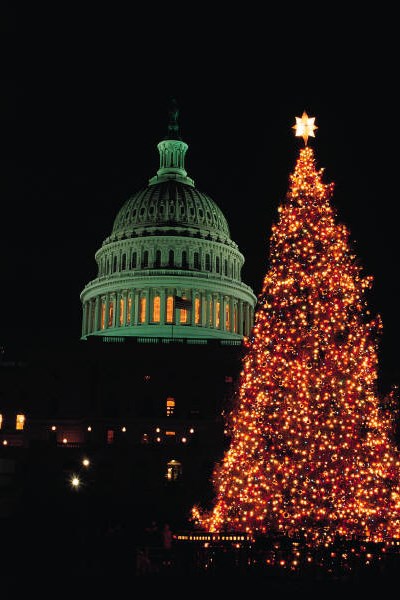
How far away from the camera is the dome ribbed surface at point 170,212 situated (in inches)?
4227

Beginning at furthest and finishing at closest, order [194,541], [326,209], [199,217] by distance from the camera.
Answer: [199,217] < [326,209] < [194,541]

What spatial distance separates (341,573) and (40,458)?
39.0 meters

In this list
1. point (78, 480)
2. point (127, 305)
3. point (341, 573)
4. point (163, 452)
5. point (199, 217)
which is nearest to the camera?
point (341, 573)

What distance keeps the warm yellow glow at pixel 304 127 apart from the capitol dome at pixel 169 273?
66.5 m

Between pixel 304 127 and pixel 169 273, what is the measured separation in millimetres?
72741

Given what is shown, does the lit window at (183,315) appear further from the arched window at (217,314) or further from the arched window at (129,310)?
the arched window at (129,310)

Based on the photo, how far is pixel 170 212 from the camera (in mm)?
108125

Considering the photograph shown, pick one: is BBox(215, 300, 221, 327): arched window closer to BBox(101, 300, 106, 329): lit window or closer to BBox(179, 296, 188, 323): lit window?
BBox(179, 296, 188, 323): lit window

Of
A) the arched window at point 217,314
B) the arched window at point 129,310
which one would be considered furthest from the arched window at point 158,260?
the arched window at point 217,314

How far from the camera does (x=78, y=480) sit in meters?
53.7

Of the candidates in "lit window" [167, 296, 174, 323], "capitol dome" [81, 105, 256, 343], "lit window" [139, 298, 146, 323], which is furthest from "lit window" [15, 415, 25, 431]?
"lit window" [167, 296, 174, 323]

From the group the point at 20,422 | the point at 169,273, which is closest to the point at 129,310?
the point at 169,273

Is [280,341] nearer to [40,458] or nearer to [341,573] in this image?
[341,573]

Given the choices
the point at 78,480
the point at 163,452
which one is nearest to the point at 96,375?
the point at 163,452
